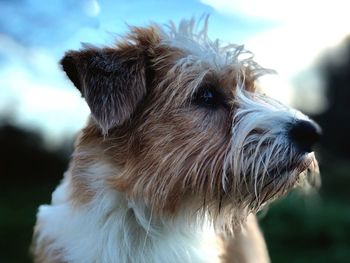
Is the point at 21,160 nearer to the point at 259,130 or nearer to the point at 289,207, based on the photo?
the point at 289,207

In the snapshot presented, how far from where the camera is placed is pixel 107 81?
3.48 m

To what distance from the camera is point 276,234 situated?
343 inches

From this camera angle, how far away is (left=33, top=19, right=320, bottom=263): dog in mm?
3307

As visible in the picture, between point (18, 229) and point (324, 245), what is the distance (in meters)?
3.81

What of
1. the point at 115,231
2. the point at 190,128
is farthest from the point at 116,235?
the point at 190,128

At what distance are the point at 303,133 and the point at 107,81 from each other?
39.7 inches

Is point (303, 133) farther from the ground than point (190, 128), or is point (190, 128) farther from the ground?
point (303, 133)

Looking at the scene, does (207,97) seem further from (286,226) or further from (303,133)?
(286,226)

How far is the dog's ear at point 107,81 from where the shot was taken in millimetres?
3412

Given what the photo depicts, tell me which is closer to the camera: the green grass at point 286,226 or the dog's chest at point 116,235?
the dog's chest at point 116,235

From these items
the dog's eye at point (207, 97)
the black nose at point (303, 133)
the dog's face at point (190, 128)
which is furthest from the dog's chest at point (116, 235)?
the black nose at point (303, 133)

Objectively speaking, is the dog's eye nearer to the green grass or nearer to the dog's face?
the dog's face

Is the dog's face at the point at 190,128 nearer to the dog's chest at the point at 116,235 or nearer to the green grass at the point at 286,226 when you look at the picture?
the dog's chest at the point at 116,235

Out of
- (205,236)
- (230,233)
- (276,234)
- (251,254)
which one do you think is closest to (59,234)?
(205,236)
